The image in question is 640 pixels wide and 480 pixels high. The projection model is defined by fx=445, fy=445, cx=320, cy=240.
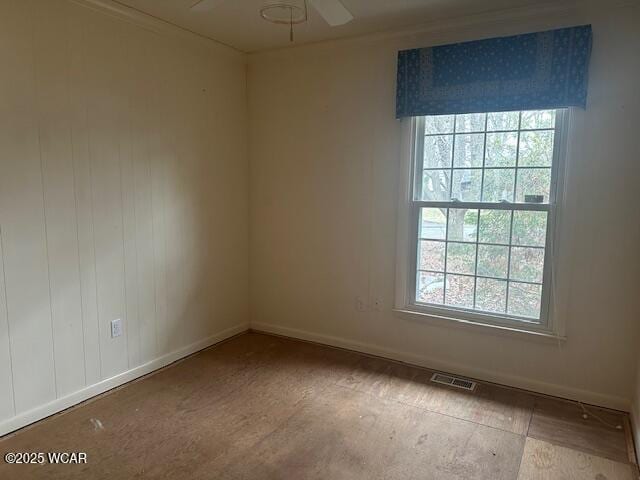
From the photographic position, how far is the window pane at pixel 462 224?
298 cm

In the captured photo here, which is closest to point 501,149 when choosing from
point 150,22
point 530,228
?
point 530,228

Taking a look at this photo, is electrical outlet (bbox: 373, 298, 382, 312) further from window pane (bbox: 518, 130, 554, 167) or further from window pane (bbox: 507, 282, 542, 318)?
window pane (bbox: 518, 130, 554, 167)

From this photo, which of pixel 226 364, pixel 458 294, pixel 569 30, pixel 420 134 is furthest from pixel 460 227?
pixel 226 364

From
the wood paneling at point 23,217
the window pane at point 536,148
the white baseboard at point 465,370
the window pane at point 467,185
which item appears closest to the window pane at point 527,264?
the window pane at point 467,185

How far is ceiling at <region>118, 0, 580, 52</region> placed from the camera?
8.69 ft

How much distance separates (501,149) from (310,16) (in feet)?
4.86

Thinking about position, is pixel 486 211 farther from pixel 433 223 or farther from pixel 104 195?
pixel 104 195

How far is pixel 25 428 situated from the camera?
2.38 meters

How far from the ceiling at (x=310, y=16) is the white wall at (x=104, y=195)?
19 cm

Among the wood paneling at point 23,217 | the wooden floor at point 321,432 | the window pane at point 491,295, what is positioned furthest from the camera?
the window pane at point 491,295

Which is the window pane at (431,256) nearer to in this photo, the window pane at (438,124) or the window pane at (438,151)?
the window pane at (438,151)

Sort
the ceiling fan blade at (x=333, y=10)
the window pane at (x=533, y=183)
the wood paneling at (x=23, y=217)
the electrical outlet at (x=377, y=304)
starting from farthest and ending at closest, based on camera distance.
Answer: the electrical outlet at (x=377, y=304) → the window pane at (x=533, y=183) → the wood paneling at (x=23, y=217) → the ceiling fan blade at (x=333, y=10)

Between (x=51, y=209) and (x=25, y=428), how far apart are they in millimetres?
1184

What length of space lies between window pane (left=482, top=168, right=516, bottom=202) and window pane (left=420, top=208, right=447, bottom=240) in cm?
31
